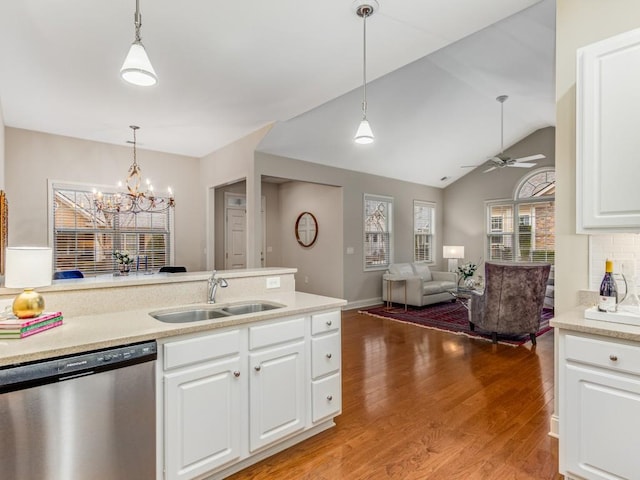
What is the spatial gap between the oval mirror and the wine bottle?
18.5 feet

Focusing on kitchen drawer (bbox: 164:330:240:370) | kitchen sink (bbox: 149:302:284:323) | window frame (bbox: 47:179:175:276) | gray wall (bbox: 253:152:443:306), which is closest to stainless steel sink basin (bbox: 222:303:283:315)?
kitchen sink (bbox: 149:302:284:323)

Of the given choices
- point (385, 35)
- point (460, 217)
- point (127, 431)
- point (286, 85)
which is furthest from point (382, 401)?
point (460, 217)

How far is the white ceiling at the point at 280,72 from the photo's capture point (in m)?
2.58

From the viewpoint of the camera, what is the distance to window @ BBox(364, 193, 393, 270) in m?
7.31

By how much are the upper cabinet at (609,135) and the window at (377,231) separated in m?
5.29

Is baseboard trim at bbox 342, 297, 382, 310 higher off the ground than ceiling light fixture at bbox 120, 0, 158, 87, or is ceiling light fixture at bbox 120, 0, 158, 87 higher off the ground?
ceiling light fixture at bbox 120, 0, 158, 87

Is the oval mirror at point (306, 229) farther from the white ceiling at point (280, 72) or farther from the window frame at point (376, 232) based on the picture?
the white ceiling at point (280, 72)

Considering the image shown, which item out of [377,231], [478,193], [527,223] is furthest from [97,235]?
[527,223]

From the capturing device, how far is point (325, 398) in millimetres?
2387

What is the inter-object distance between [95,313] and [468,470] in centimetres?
238

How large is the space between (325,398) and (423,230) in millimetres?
6955

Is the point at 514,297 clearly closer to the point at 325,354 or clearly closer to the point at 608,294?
the point at 608,294

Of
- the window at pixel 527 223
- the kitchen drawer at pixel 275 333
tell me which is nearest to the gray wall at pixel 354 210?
the window at pixel 527 223

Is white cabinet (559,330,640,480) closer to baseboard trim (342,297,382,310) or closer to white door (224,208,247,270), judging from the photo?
baseboard trim (342,297,382,310)
